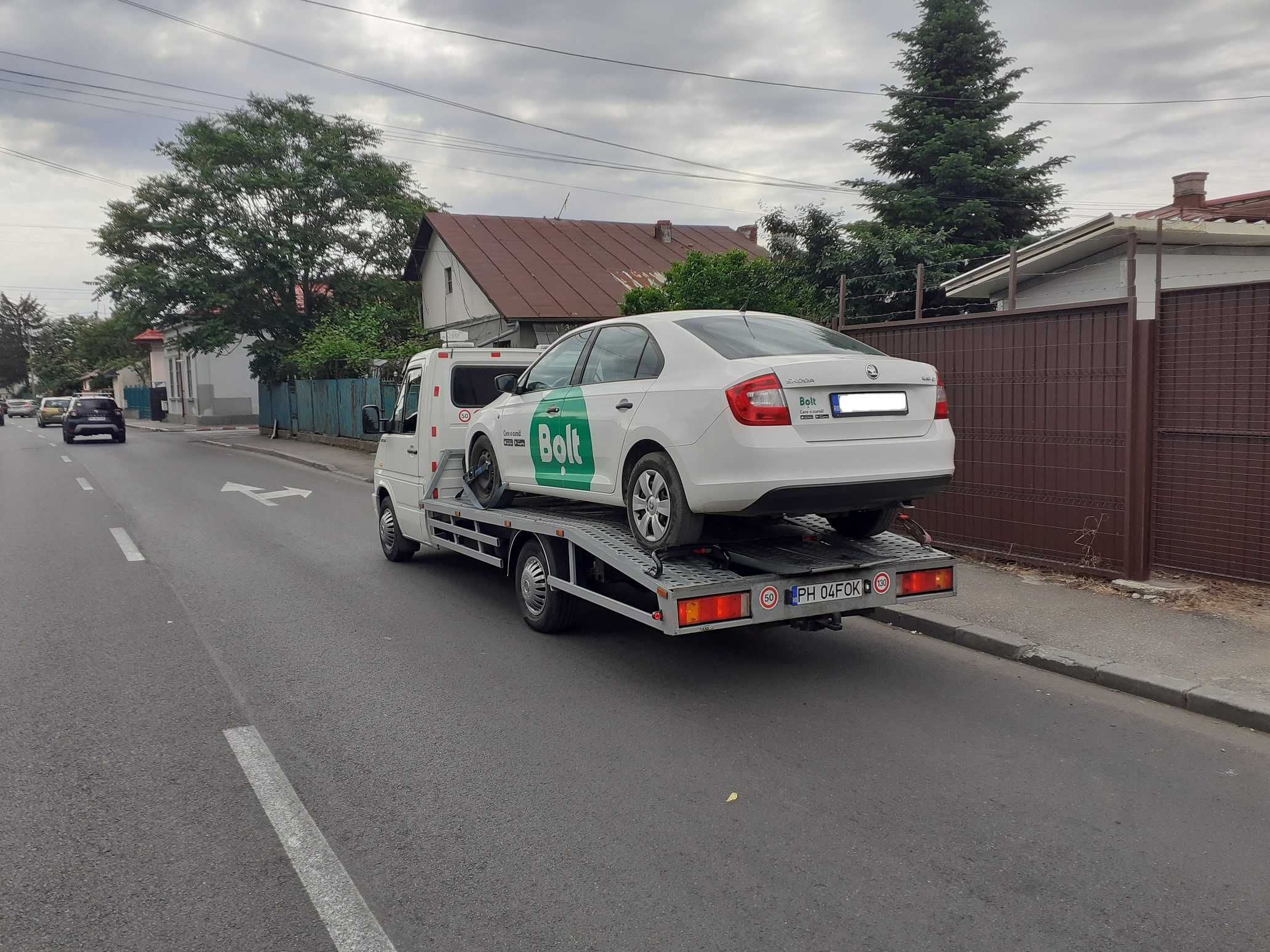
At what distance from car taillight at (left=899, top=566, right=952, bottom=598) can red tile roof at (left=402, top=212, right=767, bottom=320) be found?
739 inches

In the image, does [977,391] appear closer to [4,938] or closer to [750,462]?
[750,462]

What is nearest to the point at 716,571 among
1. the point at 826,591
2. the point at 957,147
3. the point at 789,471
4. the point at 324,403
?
the point at 826,591

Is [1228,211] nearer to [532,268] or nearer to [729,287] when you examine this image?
[729,287]

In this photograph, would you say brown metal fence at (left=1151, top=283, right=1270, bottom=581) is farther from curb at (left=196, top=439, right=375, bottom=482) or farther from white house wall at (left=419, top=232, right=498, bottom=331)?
white house wall at (left=419, top=232, right=498, bottom=331)

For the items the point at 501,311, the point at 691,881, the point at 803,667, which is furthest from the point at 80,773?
the point at 501,311

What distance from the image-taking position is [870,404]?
5.38 metres

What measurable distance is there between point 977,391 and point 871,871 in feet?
19.8

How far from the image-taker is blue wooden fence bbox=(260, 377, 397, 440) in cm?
2464

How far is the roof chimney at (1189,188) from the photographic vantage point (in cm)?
1794

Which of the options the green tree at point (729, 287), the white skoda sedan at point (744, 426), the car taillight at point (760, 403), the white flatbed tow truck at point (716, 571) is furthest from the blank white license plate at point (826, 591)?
the green tree at point (729, 287)

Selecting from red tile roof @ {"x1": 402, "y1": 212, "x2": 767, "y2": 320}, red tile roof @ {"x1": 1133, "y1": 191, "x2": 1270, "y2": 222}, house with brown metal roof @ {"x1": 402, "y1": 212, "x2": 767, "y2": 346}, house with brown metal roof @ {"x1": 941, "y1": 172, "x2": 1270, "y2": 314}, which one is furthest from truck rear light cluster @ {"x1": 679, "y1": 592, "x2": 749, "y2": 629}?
red tile roof @ {"x1": 402, "y1": 212, "x2": 767, "y2": 320}

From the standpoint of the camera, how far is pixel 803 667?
5.93 metres

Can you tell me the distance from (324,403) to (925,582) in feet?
82.9

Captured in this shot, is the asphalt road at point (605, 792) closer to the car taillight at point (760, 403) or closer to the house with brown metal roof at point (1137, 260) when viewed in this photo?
the car taillight at point (760, 403)
